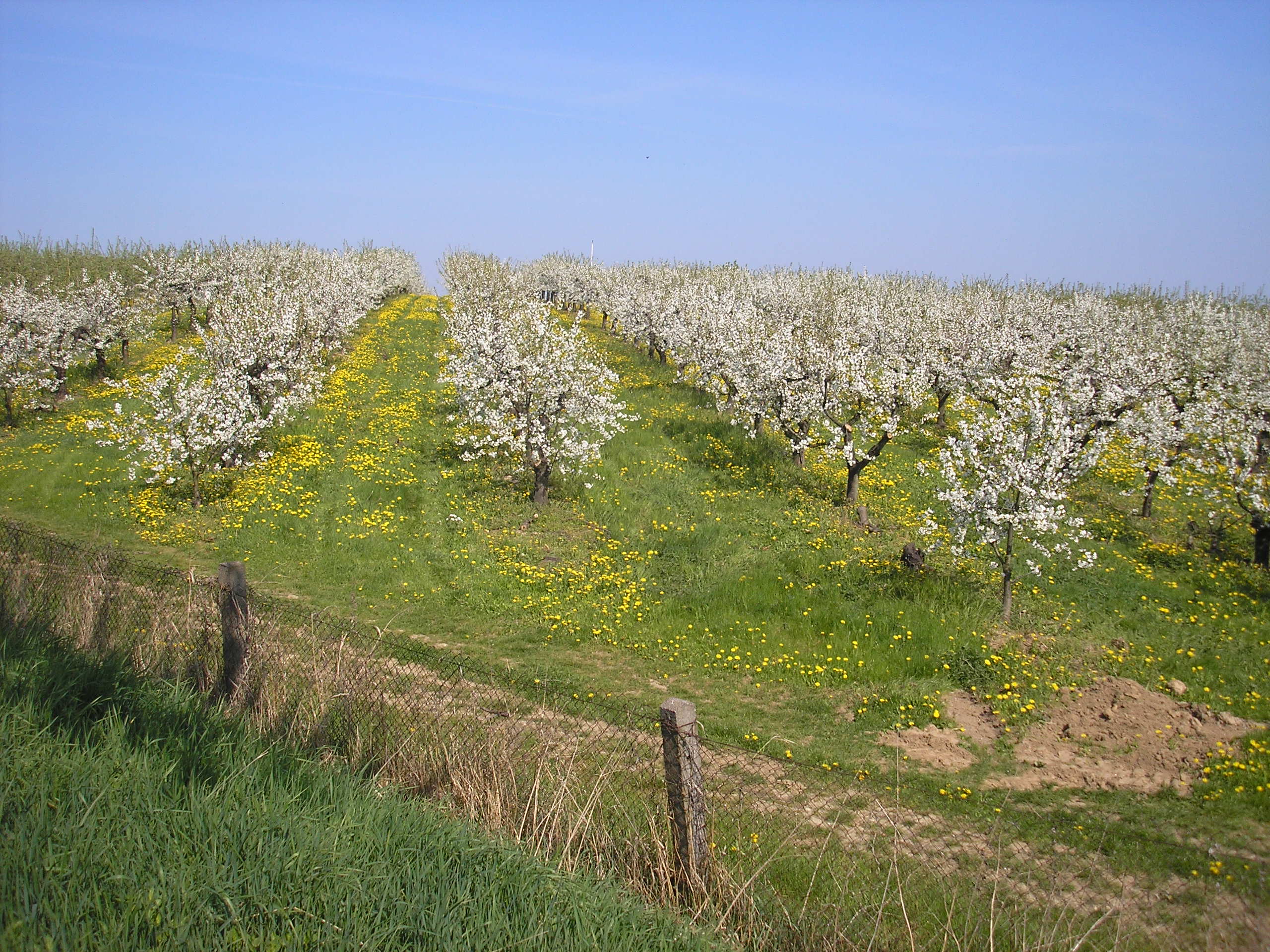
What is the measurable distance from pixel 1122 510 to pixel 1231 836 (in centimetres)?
1423

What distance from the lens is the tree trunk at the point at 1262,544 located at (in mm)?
15594

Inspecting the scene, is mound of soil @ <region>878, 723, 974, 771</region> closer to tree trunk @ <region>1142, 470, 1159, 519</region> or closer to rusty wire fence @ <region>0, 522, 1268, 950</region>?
rusty wire fence @ <region>0, 522, 1268, 950</region>

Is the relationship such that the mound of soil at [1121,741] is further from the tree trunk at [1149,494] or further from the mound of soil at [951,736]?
the tree trunk at [1149,494]

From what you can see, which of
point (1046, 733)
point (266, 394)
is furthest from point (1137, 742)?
point (266, 394)

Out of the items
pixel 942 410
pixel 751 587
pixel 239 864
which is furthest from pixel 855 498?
pixel 239 864

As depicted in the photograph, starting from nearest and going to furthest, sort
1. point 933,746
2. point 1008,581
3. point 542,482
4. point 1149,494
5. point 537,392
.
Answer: point 933,746
point 1008,581
point 542,482
point 537,392
point 1149,494

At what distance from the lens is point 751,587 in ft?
45.1

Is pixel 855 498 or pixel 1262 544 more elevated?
pixel 1262 544

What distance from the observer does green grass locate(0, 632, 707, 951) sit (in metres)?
3.45

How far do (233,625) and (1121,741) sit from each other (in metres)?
10.1

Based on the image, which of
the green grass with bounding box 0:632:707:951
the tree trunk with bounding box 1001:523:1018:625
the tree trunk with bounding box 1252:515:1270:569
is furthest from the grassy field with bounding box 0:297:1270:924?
the green grass with bounding box 0:632:707:951

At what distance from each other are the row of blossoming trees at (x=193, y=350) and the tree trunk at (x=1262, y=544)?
22613 mm

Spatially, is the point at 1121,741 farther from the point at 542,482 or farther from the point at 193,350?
the point at 193,350

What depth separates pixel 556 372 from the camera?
18.3 meters
